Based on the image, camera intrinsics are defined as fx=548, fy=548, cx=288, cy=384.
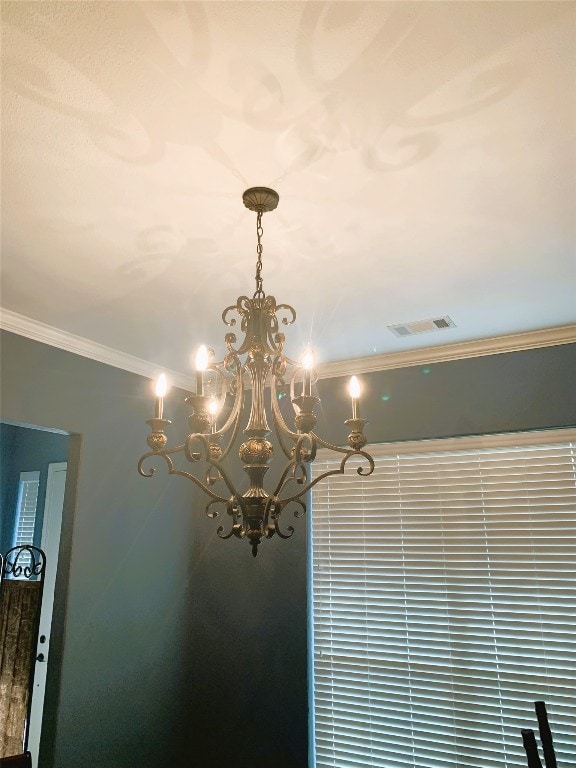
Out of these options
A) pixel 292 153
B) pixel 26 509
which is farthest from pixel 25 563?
pixel 292 153

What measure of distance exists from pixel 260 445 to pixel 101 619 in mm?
2141

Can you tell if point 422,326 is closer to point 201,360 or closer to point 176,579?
point 201,360

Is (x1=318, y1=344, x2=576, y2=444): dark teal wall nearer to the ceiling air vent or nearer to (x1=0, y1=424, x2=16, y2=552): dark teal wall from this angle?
the ceiling air vent

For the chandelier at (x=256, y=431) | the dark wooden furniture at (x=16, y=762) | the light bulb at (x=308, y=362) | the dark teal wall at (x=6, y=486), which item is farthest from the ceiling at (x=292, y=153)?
the dark teal wall at (x=6, y=486)

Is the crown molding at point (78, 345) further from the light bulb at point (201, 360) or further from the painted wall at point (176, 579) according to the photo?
the light bulb at point (201, 360)

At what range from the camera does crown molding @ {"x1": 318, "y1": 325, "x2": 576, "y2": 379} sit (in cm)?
300

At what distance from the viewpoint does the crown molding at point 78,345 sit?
2805 millimetres

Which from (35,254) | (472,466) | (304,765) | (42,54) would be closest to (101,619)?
(304,765)

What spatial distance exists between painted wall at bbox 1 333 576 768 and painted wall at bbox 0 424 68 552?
4.97ft

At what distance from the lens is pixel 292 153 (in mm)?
1603

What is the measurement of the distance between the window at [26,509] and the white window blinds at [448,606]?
2614mm

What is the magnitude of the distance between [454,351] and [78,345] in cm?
220

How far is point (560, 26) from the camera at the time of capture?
1220 millimetres

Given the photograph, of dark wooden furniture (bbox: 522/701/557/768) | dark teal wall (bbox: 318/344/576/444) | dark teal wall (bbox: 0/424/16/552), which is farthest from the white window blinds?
dark teal wall (bbox: 0/424/16/552)
